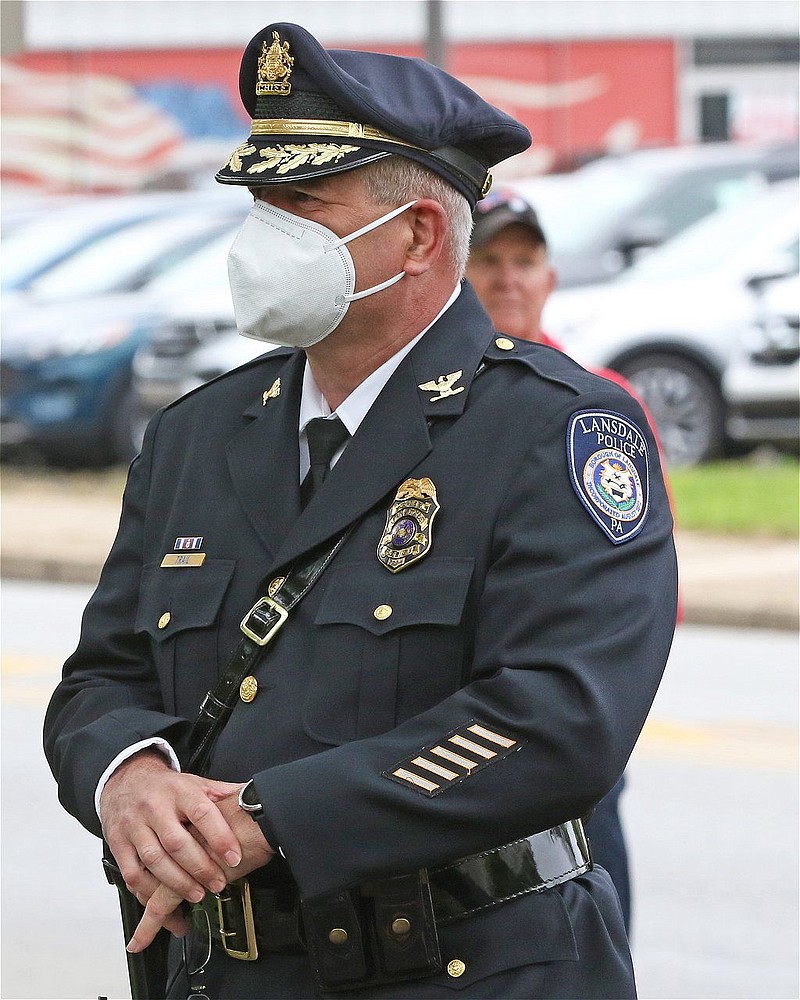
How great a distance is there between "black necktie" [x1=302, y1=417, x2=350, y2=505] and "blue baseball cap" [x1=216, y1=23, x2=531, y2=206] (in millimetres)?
334

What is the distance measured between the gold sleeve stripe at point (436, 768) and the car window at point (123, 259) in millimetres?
11884

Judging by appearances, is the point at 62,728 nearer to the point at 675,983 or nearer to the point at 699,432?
the point at 675,983

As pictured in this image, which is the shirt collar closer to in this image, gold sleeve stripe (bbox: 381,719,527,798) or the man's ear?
the man's ear

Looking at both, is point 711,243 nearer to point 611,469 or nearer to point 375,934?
point 611,469

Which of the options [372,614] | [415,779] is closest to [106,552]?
[372,614]

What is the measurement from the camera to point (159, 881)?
2.09 meters

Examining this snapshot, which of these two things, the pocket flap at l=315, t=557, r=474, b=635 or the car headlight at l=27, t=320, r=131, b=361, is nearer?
the pocket flap at l=315, t=557, r=474, b=635

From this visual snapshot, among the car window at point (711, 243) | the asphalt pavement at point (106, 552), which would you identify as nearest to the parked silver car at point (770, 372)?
the car window at point (711, 243)

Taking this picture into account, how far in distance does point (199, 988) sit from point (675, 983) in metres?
2.72

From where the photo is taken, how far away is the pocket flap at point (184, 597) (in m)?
2.25

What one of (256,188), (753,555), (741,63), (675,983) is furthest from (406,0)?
(256,188)

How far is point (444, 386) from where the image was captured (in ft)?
7.40

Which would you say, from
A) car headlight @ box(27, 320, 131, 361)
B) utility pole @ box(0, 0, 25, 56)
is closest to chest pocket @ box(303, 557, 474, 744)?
utility pole @ box(0, 0, 25, 56)

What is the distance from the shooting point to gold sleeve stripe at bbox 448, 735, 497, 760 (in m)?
1.98
